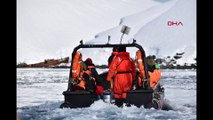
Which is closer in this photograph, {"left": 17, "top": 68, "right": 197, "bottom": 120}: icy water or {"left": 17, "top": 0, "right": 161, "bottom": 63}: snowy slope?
{"left": 17, "top": 68, "right": 197, "bottom": 120}: icy water

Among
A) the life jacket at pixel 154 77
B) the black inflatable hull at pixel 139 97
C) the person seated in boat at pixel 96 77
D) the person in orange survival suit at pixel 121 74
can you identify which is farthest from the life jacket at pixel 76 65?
the life jacket at pixel 154 77

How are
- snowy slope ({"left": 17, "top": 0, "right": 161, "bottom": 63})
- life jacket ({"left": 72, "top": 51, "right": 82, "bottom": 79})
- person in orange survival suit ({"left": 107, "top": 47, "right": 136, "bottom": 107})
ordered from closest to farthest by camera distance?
person in orange survival suit ({"left": 107, "top": 47, "right": 136, "bottom": 107}), life jacket ({"left": 72, "top": 51, "right": 82, "bottom": 79}), snowy slope ({"left": 17, "top": 0, "right": 161, "bottom": 63})

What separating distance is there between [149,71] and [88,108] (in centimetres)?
64

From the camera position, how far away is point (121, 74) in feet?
14.7

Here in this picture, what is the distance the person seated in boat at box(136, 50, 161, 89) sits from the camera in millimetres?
4465

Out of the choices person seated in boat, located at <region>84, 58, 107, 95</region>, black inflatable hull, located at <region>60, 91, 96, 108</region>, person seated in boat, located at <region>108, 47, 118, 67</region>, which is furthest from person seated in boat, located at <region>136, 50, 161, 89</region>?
black inflatable hull, located at <region>60, 91, 96, 108</region>

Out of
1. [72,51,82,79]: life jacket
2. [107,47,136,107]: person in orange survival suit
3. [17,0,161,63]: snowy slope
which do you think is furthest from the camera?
[17,0,161,63]: snowy slope

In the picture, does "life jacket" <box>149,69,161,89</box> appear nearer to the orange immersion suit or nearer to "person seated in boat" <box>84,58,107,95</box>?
the orange immersion suit

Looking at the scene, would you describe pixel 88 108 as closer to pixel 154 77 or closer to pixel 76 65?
pixel 76 65

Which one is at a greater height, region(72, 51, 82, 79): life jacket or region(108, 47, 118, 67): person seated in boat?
region(108, 47, 118, 67): person seated in boat

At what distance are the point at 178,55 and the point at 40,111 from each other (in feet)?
4.44

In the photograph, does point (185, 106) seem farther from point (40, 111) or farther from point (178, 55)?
point (40, 111)

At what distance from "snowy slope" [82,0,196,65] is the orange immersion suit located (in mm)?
81

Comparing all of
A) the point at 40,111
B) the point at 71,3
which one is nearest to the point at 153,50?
the point at 71,3
